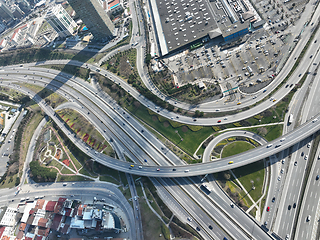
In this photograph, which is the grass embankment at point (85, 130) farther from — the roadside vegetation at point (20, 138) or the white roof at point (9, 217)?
the white roof at point (9, 217)

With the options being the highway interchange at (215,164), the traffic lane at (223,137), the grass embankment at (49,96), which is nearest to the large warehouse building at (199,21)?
the highway interchange at (215,164)

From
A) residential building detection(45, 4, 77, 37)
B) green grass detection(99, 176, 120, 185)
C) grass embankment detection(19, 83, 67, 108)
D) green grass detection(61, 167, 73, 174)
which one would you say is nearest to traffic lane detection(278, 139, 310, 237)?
green grass detection(99, 176, 120, 185)

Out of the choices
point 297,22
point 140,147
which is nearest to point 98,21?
point 140,147

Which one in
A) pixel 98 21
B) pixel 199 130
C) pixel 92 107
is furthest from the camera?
pixel 98 21

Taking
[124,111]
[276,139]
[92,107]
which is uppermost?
[92,107]

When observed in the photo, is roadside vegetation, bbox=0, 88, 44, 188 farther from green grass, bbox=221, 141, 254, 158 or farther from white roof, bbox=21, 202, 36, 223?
green grass, bbox=221, 141, 254, 158

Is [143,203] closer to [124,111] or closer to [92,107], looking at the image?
[124,111]

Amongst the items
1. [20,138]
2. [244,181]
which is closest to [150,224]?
[244,181]

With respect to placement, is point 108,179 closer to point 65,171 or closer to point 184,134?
point 65,171
